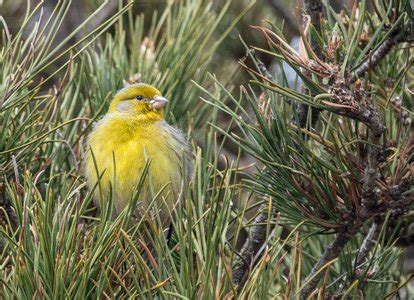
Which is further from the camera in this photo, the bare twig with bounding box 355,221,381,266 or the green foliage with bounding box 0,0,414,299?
the bare twig with bounding box 355,221,381,266

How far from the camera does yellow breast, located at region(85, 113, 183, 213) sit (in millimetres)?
2961

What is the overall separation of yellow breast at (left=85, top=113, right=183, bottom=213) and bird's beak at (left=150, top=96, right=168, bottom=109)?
0.34 feet

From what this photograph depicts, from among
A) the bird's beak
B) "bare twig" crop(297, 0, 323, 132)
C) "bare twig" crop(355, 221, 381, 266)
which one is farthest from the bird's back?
"bare twig" crop(355, 221, 381, 266)

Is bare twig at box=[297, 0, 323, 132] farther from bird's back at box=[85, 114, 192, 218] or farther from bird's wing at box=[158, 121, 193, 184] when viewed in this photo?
bird's wing at box=[158, 121, 193, 184]

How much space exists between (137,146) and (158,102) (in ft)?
0.62

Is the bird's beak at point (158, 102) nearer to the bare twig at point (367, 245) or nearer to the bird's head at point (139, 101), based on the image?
the bird's head at point (139, 101)

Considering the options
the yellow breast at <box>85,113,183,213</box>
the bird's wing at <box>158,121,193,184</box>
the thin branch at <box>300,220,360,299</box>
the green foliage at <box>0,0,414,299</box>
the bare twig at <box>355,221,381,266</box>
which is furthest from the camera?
the bird's wing at <box>158,121,193,184</box>

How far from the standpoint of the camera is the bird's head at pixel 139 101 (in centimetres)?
305

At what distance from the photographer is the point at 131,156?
9.84ft

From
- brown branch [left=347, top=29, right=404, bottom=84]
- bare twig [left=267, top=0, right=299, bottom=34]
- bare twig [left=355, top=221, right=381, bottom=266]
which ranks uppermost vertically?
brown branch [left=347, top=29, right=404, bottom=84]

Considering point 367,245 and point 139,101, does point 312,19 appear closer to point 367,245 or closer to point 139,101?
point 367,245

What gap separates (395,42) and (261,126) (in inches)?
16.6

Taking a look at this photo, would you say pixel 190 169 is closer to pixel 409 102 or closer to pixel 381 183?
pixel 409 102

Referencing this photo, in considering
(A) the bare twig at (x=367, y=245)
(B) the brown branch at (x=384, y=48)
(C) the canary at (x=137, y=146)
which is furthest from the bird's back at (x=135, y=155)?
(B) the brown branch at (x=384, y=48)
